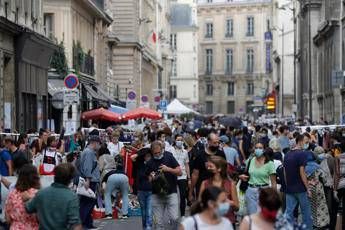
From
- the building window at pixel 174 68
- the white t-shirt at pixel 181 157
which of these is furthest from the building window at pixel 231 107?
the white t-shirt at pixel 181 157

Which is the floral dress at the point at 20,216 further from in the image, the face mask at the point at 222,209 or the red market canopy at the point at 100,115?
the red market canopy at the point at 100,115

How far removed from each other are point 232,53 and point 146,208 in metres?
127

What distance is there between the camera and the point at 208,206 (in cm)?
902

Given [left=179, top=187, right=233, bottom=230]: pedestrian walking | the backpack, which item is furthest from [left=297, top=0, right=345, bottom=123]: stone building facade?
[left=179, top=187, right=233, bottom=230]: pedestrian walking

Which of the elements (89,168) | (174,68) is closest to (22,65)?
(89,168)

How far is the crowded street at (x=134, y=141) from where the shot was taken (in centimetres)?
1126

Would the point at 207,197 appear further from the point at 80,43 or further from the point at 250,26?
the point at 250,26

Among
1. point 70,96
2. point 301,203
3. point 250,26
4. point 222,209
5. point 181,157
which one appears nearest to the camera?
point 222,209

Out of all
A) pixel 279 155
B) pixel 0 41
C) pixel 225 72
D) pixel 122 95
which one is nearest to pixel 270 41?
pixel 225 72

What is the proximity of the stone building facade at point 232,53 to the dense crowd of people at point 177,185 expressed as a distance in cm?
11871

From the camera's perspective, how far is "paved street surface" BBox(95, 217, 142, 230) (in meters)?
19.5

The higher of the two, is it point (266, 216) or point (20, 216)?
point (266, 216)

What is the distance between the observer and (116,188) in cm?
2072

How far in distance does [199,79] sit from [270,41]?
21.7 metres
